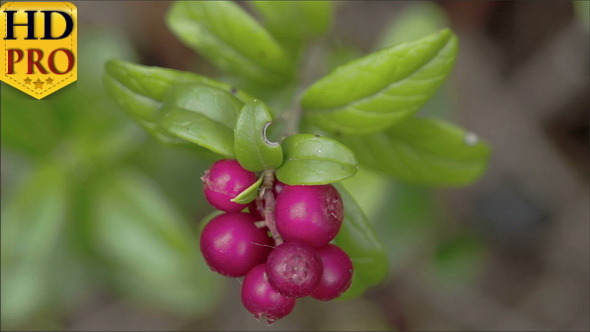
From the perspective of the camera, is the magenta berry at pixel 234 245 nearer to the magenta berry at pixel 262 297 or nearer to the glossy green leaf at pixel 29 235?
the magenta berry at pixel 262 297

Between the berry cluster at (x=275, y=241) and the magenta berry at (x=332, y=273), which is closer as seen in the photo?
the berry cluster at (x=275, y=241)

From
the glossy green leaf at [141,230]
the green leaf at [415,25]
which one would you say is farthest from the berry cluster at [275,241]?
the green leaf at [415,25]

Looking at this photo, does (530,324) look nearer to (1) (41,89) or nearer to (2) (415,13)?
(2) (415,13)

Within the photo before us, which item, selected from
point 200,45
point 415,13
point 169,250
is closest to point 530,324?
point 415,13

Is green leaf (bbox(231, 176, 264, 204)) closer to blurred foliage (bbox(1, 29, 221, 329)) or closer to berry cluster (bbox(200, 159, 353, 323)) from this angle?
berry cluster (bbox(200, 159, 353, 323))

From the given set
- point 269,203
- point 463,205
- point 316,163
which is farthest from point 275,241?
point 463,205
